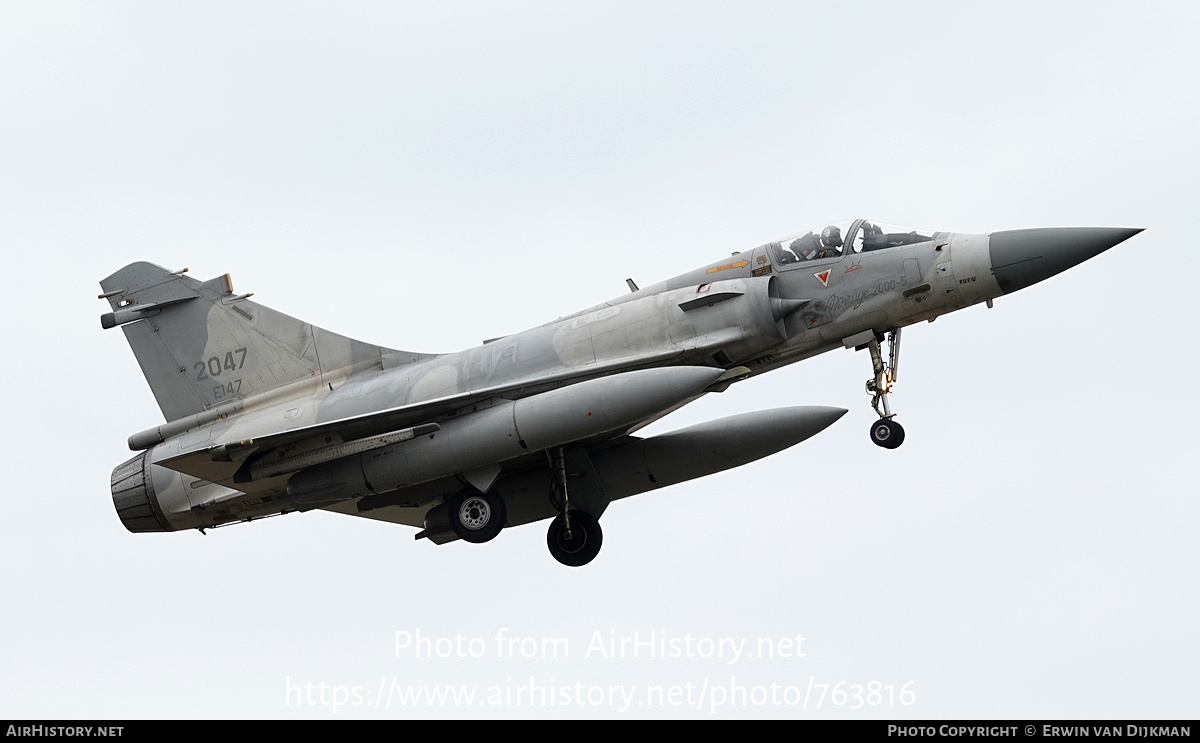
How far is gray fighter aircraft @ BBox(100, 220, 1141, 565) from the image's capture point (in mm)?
17734

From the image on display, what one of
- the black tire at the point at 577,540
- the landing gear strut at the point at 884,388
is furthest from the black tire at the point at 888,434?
the black tire at the point at 577,540

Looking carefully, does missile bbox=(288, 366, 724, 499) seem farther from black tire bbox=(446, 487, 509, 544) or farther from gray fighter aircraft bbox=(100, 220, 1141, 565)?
black tire bbox=(446, 487, 509, 544)

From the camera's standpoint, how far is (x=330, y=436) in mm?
18562

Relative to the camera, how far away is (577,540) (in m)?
20.3

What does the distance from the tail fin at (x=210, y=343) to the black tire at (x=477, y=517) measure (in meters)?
2.03

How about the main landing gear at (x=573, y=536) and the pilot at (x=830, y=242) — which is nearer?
the pilot at (x=830, y=242)

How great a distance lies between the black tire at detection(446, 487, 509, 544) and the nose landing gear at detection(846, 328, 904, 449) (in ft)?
15.4

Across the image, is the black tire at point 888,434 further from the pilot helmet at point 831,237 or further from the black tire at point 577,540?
the black tire at point 577,540

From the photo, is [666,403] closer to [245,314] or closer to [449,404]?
[449,404]

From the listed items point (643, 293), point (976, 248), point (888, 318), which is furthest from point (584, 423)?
point (976, 248)

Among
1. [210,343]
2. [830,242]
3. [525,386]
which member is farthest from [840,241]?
[210,343]

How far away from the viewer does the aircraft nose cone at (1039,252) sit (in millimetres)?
17406

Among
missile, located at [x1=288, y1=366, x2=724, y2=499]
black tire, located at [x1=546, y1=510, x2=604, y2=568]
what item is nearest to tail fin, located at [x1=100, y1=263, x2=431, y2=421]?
missile, located at [x1=288, y1=366, x2=724, y2=499]

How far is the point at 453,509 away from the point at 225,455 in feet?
9.29
